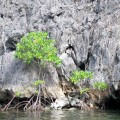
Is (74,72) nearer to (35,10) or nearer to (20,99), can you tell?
(20,99)

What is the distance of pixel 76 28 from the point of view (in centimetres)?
2764

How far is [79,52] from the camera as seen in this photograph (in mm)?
26125

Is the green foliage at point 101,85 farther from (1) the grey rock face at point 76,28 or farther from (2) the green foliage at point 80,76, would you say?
(2) the green foliage at point 80,76

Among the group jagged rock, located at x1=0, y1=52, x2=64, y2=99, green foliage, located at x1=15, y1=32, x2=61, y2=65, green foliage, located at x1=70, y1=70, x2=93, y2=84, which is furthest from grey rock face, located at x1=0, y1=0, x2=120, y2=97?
green foliage, located at x1=15, y1=32, x2=61, y2=65

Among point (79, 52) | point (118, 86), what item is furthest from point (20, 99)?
point (118, 86)

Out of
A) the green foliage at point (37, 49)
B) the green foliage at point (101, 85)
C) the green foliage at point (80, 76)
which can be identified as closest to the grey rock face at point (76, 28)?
the green foliage at point (101, 85)

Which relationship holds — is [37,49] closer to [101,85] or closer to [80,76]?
[80,76]

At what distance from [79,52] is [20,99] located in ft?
20.0

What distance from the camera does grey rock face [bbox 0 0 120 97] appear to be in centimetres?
2397

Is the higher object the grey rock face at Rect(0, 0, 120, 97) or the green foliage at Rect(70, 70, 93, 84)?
the grey rock face at Rect(0, 0, 120, 97)

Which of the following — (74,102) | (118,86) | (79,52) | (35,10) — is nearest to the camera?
(118,86)

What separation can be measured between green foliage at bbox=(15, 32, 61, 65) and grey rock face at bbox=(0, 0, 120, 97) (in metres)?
1.60

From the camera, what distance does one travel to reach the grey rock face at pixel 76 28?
23969mm

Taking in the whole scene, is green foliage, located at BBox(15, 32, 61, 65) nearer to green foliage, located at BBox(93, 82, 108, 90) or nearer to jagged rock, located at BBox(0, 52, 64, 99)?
jagged rock, located at BBox(0, 52, 64, 99)
